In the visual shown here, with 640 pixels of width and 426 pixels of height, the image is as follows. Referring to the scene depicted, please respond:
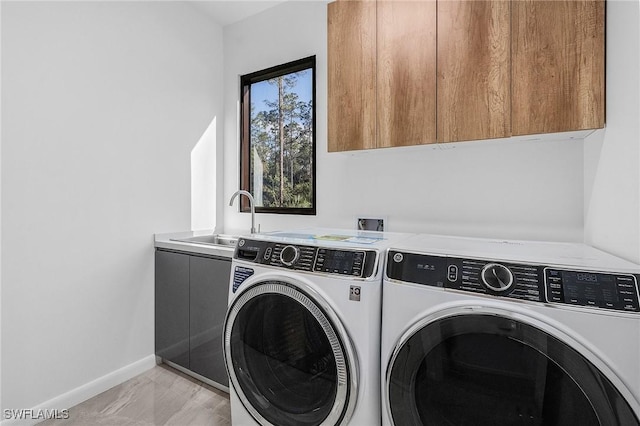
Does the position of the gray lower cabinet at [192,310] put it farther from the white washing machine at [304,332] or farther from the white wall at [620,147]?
the white wall at [620,147]

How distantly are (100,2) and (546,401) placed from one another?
279 centimetres

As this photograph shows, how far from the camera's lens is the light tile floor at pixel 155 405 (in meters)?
1.66

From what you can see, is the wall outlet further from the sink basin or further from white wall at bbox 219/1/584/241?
the sink basin

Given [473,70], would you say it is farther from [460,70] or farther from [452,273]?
[452,273]

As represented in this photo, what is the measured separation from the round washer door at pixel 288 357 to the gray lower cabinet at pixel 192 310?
0.49m

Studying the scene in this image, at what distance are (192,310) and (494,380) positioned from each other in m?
1.68

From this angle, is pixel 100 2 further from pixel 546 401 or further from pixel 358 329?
pixel 546 401

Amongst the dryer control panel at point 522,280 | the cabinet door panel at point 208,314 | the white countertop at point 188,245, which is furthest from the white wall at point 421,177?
the dryer control panel at point 522,280

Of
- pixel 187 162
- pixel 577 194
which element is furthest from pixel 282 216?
pixel 577 194

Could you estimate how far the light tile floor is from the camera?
166 centimetres

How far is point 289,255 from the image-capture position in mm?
1304

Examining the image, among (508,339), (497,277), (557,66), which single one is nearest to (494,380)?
(508,339)

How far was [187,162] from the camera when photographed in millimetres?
2438

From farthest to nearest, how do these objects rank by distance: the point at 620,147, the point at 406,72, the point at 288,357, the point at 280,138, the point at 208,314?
the point at 280,138 → the point at 208,314 → the point at 406,72 → the point at 288,357 → the point at 620,147
